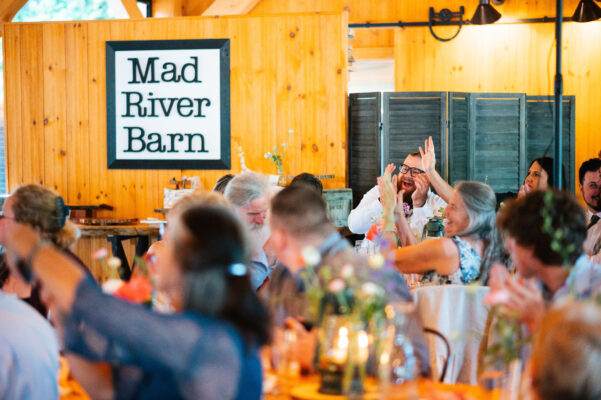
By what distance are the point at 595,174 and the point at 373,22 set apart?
4618 mm

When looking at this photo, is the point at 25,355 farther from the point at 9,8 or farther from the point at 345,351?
the point at 9,8

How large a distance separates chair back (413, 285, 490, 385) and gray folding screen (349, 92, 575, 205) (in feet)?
14.2

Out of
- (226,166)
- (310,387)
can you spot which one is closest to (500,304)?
(310,387)

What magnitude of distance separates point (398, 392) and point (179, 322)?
0.66 meters

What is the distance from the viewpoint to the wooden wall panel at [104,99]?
6.98 meters

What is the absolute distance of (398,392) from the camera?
179 cm

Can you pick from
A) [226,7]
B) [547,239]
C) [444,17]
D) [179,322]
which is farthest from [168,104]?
[179,322]

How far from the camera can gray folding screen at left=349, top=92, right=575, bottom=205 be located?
721 centimetres

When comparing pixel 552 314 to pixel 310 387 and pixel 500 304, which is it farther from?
pixel 310 387

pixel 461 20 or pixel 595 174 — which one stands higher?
pixel 461 20

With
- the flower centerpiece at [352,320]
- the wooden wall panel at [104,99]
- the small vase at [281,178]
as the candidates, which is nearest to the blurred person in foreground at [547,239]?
the flower centerpiece at [352,320]

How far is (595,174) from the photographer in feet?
16.8

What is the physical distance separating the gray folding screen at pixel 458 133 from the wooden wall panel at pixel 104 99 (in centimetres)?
34

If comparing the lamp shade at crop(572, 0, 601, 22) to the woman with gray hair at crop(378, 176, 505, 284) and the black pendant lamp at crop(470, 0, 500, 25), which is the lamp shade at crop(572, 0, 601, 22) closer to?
the black pendant lamp at crop(470, 0, 500, 25)
